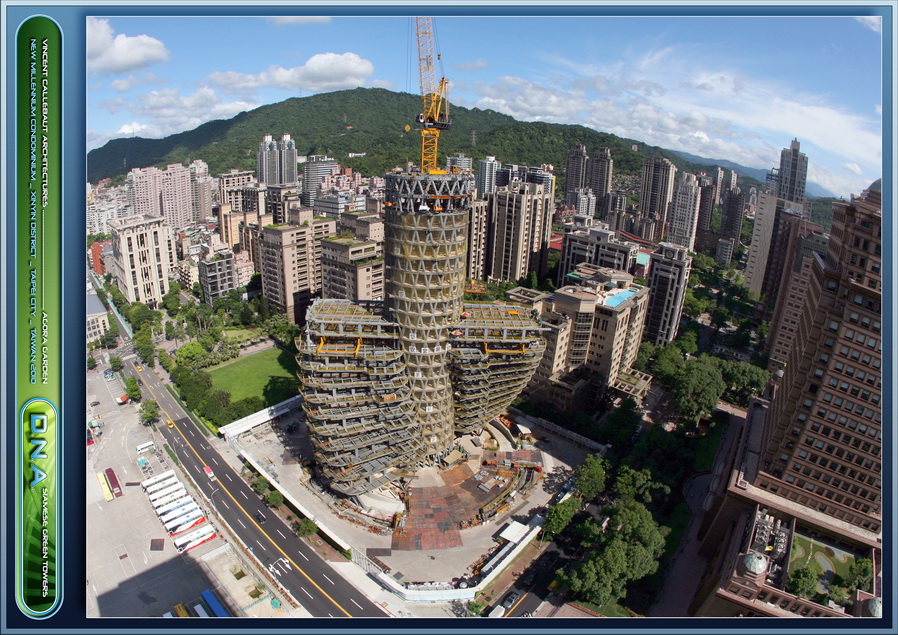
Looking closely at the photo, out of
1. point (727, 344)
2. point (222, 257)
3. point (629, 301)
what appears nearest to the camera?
point (629, 301)

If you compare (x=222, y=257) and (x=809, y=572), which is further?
→ (x=222, y=257)

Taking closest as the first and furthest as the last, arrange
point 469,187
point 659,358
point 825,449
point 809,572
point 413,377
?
point 809,572 < point 825,449 < point 469,187 < point 413,377 < point 659,358

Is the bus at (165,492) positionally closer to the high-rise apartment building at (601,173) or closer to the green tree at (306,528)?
the green tree at (306,528)

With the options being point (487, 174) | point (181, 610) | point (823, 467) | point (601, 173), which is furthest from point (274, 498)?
point (601, 173)

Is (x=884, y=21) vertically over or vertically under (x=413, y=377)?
over

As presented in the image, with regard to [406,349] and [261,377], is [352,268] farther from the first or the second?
[406,349]

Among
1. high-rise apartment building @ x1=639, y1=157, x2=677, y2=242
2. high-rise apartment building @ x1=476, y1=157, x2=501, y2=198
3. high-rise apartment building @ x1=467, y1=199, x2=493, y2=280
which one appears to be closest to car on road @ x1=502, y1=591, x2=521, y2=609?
high-rise apartment building @ x1=467, y1=199, x2=493, y2=280

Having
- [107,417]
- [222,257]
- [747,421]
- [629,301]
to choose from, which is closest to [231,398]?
[107,417]

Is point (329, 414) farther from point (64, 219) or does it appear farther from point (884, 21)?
point (884, 21)
